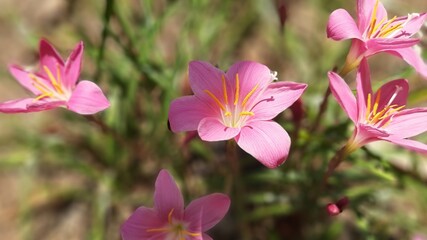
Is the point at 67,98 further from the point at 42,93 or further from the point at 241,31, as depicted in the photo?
the point at 241,31

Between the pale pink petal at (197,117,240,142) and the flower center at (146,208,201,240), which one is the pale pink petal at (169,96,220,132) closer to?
the pale pink petal at (197,117,240,142)

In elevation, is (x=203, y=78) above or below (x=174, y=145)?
above

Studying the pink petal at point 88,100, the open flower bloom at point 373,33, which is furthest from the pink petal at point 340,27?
the pink petal at point 88,100

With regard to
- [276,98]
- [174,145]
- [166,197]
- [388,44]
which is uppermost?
[388,44]

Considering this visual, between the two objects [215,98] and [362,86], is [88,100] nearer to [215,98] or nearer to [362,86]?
[215,98]

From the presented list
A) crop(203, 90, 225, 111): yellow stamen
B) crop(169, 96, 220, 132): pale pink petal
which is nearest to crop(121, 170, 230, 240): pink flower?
crop(169, 96, 220, 132): pale pink petal

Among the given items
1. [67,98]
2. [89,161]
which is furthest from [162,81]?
[89,161]

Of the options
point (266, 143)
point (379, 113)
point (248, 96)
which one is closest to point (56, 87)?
point (248, 96)

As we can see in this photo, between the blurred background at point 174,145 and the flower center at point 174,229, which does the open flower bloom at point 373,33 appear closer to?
the blurred background at point 174,145
